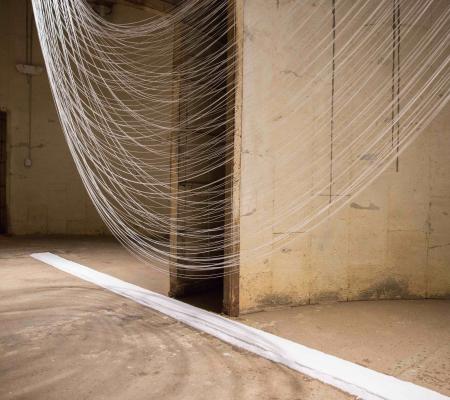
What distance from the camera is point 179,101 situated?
3.75 m

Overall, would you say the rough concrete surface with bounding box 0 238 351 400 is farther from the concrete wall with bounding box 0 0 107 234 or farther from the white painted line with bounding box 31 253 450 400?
the concrete wall with bounding box 0 0 107 234

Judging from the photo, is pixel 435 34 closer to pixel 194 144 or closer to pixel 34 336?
pixel 194 144

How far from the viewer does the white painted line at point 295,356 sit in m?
2.03

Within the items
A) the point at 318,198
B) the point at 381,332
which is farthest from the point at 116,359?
the point at 318,198

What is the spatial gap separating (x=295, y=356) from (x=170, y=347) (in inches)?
30.8

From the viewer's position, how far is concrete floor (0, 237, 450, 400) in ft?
6.74

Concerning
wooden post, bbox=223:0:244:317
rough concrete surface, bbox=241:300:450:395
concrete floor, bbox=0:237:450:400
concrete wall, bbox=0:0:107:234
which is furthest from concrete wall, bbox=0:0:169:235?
rough concrete surface, bbox=241:300:450:395

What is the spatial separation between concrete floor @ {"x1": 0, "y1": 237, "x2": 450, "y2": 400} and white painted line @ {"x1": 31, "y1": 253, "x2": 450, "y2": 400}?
8cm

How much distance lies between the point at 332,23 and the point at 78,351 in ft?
10.8

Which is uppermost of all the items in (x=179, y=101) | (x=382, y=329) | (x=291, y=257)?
(x=179, y=101)

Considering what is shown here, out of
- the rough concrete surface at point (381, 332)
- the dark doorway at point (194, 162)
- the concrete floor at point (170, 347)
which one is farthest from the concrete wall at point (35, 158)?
the rough concrete surface at point (381, 332)

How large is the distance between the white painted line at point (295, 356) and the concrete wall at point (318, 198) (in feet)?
1.38

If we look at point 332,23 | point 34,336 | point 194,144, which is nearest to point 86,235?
point 194,144

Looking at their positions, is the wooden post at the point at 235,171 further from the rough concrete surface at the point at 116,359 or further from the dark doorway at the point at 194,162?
the rough concrete surface at the point at 116,359
